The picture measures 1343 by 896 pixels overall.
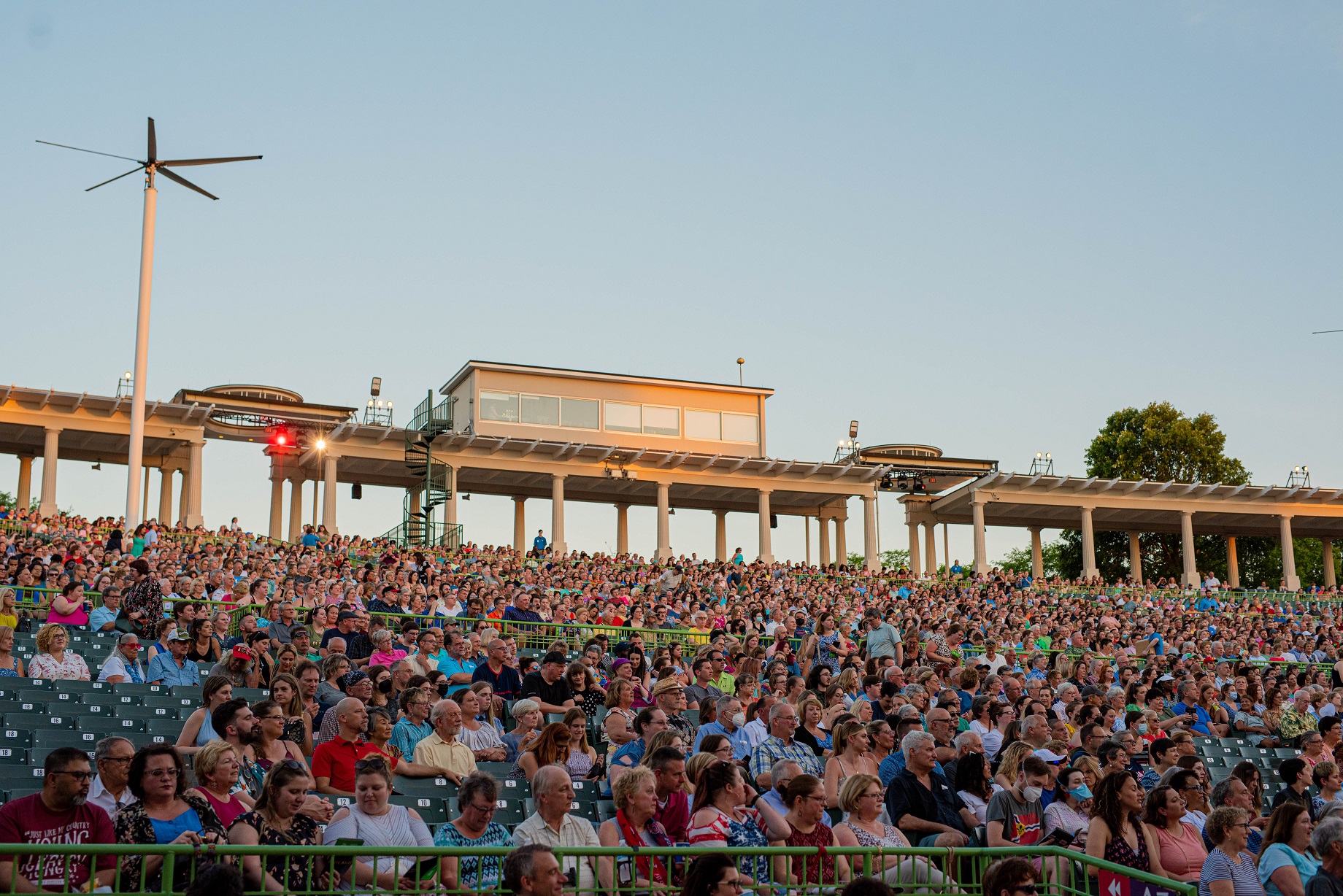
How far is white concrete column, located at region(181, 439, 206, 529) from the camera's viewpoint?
36.6 meters

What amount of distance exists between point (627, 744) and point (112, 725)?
12.9 ft

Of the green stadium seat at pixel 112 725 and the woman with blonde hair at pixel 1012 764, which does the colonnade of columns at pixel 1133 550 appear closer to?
the woman with blonde hair at pixel 1012 764

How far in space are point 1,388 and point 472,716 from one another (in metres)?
31.8

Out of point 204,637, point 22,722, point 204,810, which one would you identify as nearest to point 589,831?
point 204,810

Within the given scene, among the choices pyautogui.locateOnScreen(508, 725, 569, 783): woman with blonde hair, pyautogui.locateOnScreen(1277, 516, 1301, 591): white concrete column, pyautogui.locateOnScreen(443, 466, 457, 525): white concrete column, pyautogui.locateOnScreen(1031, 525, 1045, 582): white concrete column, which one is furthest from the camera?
pyautogui.locateOnScreen(1031, 525, 1045, 582): white concrete column

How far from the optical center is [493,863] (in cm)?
660

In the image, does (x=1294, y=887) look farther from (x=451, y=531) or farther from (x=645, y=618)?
(x=451, y=531)

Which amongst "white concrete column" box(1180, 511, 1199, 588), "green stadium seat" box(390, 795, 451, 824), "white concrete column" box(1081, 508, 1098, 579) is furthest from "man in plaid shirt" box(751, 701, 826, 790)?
"white concrete column" box(1180, 511, 1199, 588)

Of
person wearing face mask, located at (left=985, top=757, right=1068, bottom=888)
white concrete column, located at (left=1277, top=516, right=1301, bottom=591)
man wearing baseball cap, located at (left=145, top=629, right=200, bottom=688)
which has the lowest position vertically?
person wearing face mask, located at (left=985, top=757, right=1068, bottom=888)

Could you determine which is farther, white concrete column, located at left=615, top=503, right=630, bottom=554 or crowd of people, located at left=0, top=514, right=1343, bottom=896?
white concrete column, located at left=615, top=503, right=630, bottom=554

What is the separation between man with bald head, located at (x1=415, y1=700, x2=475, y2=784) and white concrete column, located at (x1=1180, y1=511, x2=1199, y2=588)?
41.5 m

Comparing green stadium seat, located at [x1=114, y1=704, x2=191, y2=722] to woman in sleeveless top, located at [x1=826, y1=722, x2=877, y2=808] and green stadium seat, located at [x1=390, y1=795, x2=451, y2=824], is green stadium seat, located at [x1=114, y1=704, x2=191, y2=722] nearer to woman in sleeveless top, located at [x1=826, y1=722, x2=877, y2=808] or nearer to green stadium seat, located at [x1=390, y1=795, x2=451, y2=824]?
green stadium seat, located at [x1=390, y1=795, x2=451, y2=824]

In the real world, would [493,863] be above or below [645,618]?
below

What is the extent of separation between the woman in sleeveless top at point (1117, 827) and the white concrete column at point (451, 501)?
112 ft
